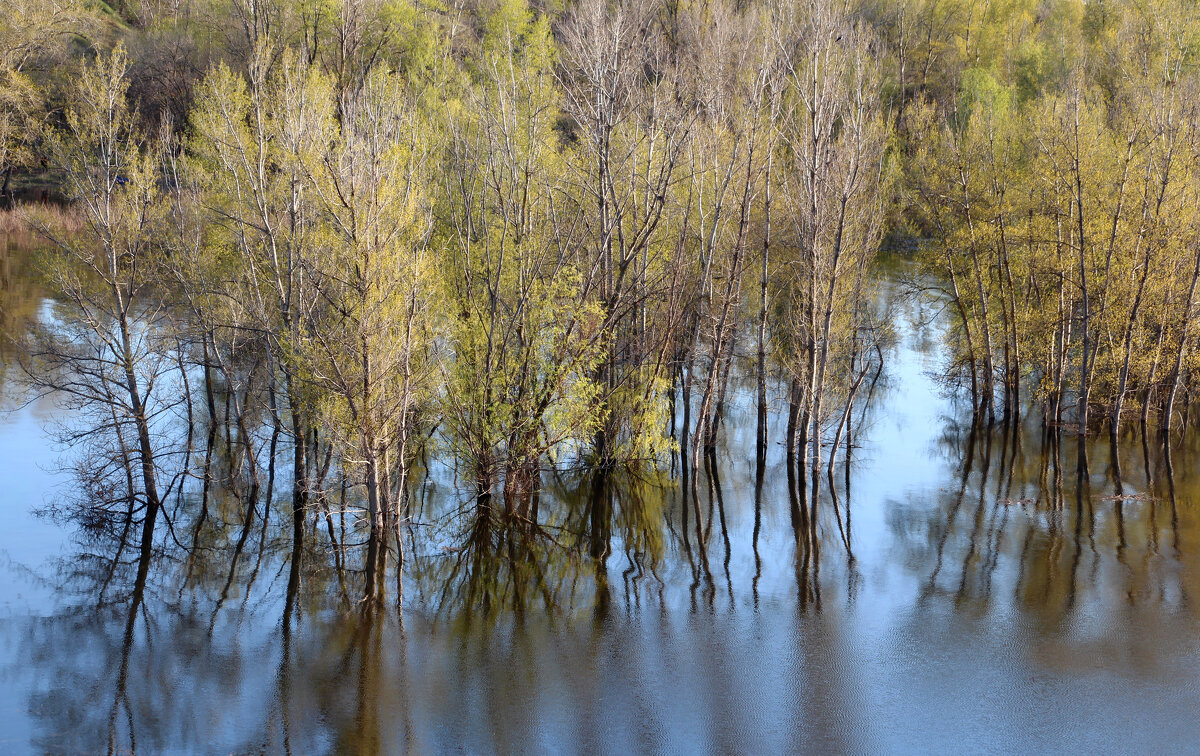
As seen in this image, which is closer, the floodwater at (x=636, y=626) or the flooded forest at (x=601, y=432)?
the floodwater at (x=636, y=626)

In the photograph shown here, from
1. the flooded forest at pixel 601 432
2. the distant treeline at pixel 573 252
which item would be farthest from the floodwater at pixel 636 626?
the distant treeline at pixel 573 252

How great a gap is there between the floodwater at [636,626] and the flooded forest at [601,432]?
0.09m

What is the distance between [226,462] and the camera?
80.5ft

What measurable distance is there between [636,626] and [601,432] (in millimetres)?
8823

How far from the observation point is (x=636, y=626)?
16.3m

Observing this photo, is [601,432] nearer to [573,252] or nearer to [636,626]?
[573,252]

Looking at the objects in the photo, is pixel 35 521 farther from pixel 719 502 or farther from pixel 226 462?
pixel 719 502

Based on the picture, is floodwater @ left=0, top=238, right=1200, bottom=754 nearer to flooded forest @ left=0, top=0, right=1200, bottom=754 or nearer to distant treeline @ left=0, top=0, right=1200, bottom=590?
flooded forest @ left=0, top=0, right=1200, bottom=754

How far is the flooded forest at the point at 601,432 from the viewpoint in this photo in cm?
1406

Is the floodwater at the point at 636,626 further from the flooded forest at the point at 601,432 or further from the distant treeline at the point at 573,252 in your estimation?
the distant treeline at the point at 573,252

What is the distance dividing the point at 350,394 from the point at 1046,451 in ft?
65.3

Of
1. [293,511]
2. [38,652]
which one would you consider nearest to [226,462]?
[293,511]


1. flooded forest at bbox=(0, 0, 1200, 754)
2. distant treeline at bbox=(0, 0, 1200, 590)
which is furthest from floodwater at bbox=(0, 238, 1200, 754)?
distant treeline at bbox=(0, 0, 1200, 590)

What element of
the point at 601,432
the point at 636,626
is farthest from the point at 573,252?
the point at 636,626
